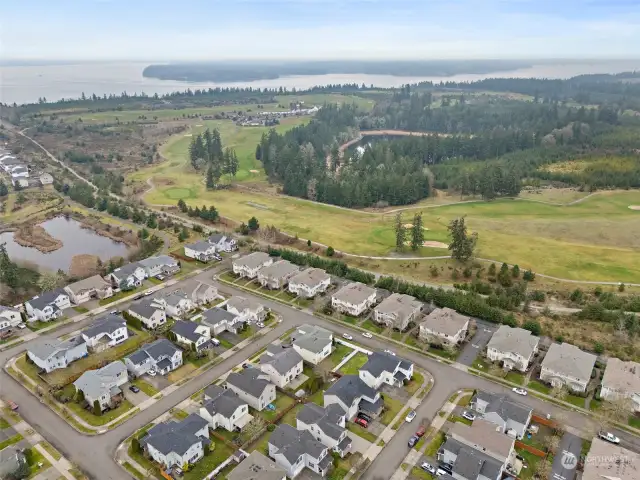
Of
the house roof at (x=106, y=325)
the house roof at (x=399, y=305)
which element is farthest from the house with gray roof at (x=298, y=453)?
the house roof at (x=106, y=325)

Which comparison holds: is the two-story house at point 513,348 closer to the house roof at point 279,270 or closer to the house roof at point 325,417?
the house roof at point 325,417

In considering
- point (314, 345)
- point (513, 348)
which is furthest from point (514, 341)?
point (314, 345)

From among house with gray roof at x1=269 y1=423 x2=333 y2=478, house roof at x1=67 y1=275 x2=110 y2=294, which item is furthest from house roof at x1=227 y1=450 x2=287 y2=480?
house roof at x1=67 y1=275 x2=110 y2=294

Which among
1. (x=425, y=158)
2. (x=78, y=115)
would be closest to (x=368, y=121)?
(x=425, y=158)

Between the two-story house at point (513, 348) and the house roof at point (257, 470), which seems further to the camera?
the two-story house at point (513, 348)

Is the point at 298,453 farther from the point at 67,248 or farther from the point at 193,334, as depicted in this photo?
the point at 67,248

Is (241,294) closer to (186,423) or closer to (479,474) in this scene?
(186,423)
